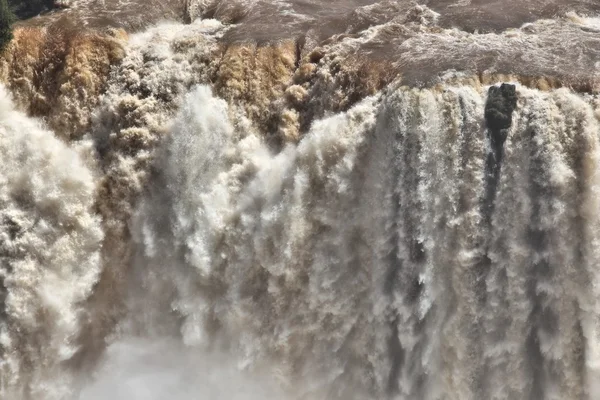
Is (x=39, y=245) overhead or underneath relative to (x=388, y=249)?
overhead

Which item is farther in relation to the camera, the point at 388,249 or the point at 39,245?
the point at 39,245

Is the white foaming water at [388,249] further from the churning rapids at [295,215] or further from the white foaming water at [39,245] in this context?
the white foaming water at [39,245]

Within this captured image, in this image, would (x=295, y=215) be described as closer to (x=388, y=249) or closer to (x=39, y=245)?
(x=388, y=249)

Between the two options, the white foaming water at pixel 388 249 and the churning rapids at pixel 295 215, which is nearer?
the white foaming water at pixel 388 249

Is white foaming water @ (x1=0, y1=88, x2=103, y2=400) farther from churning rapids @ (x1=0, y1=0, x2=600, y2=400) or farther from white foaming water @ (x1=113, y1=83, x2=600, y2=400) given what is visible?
white foaming water @ (x1=113, y1=83, x2=600, y2=400)

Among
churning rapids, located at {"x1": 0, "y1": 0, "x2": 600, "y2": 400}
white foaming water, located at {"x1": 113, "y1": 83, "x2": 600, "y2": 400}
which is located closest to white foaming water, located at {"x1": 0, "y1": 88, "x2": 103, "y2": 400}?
churning rapids, located at {"x1": 0, "y1": 0, "x2": 600, "y2": 400}

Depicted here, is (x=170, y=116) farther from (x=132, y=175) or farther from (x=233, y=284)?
(x=233, y=284)

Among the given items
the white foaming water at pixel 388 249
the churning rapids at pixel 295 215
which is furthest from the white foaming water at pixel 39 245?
the white foaming water at pixel 388 249

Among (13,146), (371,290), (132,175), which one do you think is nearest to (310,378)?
(371,290)

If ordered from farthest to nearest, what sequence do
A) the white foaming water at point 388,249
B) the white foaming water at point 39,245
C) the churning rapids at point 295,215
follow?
the white foaming water at point 39,245 < the churning rapids at point 295,215 < the white foaming water at point 388,249

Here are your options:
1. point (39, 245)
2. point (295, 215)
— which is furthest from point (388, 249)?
point (39, 245)
